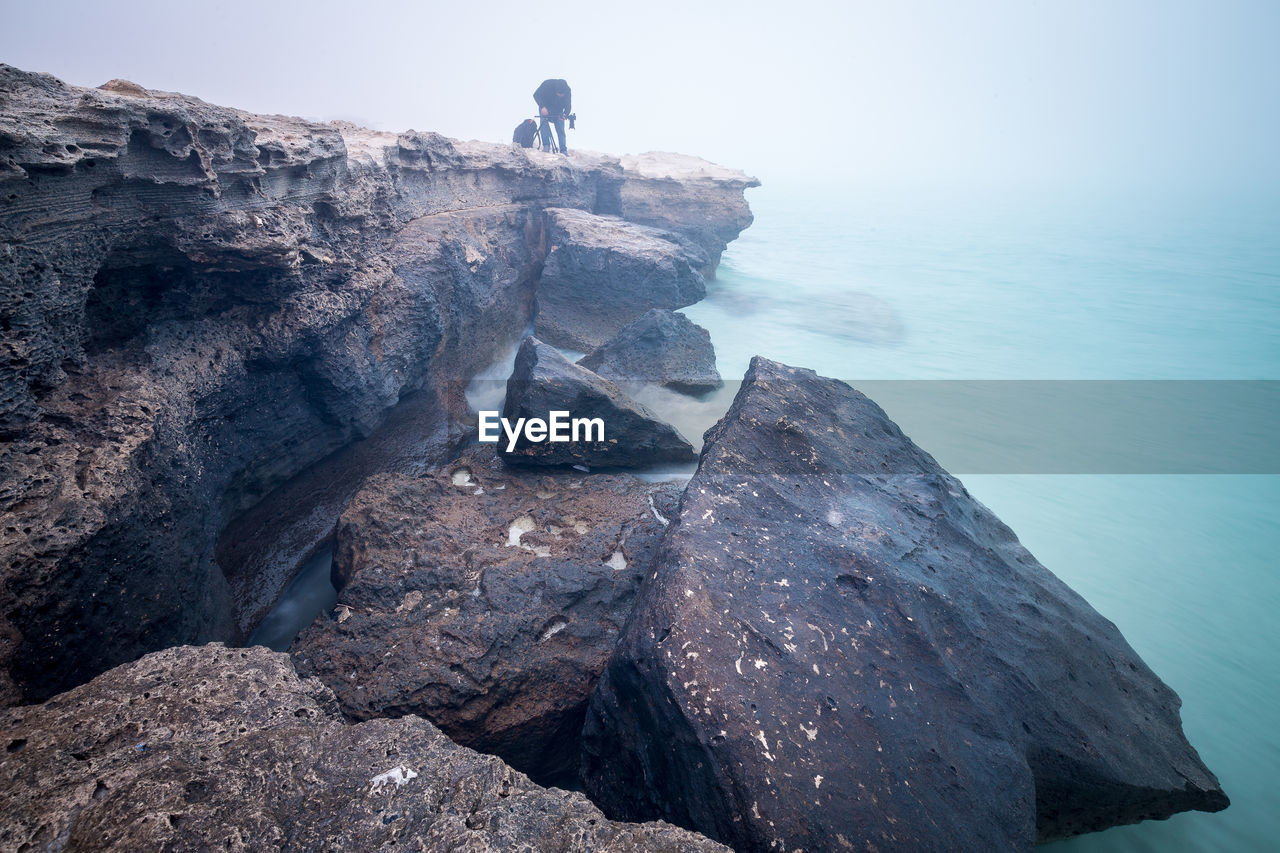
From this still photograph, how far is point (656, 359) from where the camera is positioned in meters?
6.20

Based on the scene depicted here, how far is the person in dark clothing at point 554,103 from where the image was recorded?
10.3m

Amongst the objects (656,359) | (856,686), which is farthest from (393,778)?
(656,359)

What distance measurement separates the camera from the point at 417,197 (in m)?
5.41

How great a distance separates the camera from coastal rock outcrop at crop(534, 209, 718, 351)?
23.1 ft

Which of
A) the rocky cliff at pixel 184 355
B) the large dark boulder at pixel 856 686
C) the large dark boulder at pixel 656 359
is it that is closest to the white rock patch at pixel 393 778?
the large dark boulder at pixel 856 686

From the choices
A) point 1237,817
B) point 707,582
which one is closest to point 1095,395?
point 1237,817

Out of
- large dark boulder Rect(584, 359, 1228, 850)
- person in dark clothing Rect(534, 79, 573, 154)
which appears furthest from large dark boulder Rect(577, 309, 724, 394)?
person in dark clothing Rect(534, 79, 573, 154)

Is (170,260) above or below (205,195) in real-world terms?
below

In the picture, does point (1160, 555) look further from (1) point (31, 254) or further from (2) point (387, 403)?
(1) point (31, 254)

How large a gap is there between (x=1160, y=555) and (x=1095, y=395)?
3.94 m

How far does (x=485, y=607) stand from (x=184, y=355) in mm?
1959

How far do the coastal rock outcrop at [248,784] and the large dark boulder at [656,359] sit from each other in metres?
4.89

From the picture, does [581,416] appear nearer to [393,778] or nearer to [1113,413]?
[393,778]

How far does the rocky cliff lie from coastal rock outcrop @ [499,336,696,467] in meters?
1.15
